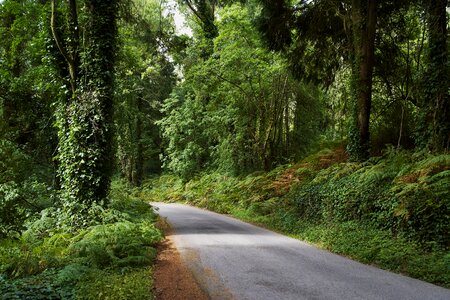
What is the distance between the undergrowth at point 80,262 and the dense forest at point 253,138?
0.04 metres

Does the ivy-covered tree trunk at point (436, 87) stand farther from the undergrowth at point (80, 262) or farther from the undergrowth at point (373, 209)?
the undergrowth at point (80, 262)

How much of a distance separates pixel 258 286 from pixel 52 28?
9.25 meters

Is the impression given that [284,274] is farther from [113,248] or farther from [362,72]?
[362,72]

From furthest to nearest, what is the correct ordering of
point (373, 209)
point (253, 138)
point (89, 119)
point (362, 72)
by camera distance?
1. point (253, 138)
2. point (362, 72)
3. point (89, 119)
4. point (373, 209)

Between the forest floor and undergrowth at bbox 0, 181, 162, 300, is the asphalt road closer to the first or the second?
the forest floor

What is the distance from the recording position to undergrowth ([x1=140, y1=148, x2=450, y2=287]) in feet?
25.9

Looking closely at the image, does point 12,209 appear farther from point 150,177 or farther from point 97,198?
point 150,177

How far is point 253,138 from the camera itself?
23828 millimetres

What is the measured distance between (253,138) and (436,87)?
13243 mm

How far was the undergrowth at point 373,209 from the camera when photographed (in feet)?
25.9


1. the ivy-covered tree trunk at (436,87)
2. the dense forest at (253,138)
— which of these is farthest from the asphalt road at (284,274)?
the ivy-covered tree trunk at (436,87)

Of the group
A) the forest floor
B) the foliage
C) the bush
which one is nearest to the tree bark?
the forest floor

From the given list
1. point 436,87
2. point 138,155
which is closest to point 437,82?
point 436,87

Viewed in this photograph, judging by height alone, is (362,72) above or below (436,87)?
above
